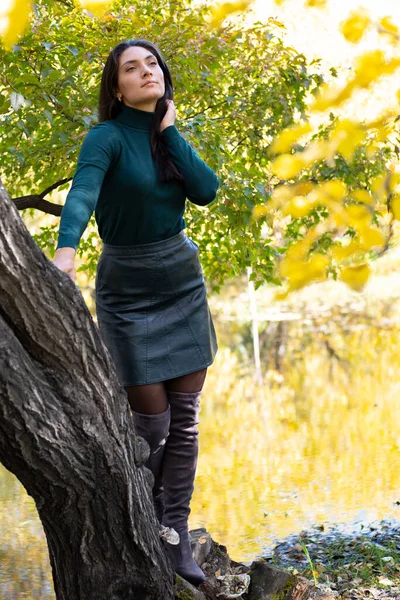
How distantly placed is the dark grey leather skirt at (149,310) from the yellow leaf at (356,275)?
1.01 metres

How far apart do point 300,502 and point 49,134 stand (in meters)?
2.56

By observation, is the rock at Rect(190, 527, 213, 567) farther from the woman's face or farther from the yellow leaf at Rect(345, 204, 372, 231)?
the yellow leaf at Rect(345, 204, 372, 231)

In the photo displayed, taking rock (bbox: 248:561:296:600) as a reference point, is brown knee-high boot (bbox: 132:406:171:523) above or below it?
above

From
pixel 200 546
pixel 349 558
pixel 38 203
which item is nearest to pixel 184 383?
pixel 200 546

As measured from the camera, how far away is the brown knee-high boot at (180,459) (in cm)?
267

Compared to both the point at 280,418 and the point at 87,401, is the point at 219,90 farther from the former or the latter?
the point at 280,418

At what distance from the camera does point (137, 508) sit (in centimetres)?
246

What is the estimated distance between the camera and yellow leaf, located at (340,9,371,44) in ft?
5.47

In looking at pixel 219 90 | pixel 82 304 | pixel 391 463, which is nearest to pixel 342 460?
pixel 391 463

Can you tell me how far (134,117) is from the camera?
2582 mm

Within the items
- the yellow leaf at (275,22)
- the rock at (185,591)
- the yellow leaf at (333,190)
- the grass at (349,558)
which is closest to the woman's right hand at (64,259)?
the yellow leaf at (333,190)

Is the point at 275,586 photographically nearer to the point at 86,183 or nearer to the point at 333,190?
the point at 86,183

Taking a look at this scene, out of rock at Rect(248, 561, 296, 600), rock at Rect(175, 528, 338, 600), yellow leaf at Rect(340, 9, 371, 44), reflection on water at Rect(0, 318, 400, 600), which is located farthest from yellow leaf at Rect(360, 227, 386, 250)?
reflection on water at Rect(0, 318, 400, 600)

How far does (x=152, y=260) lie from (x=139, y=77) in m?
0.53
